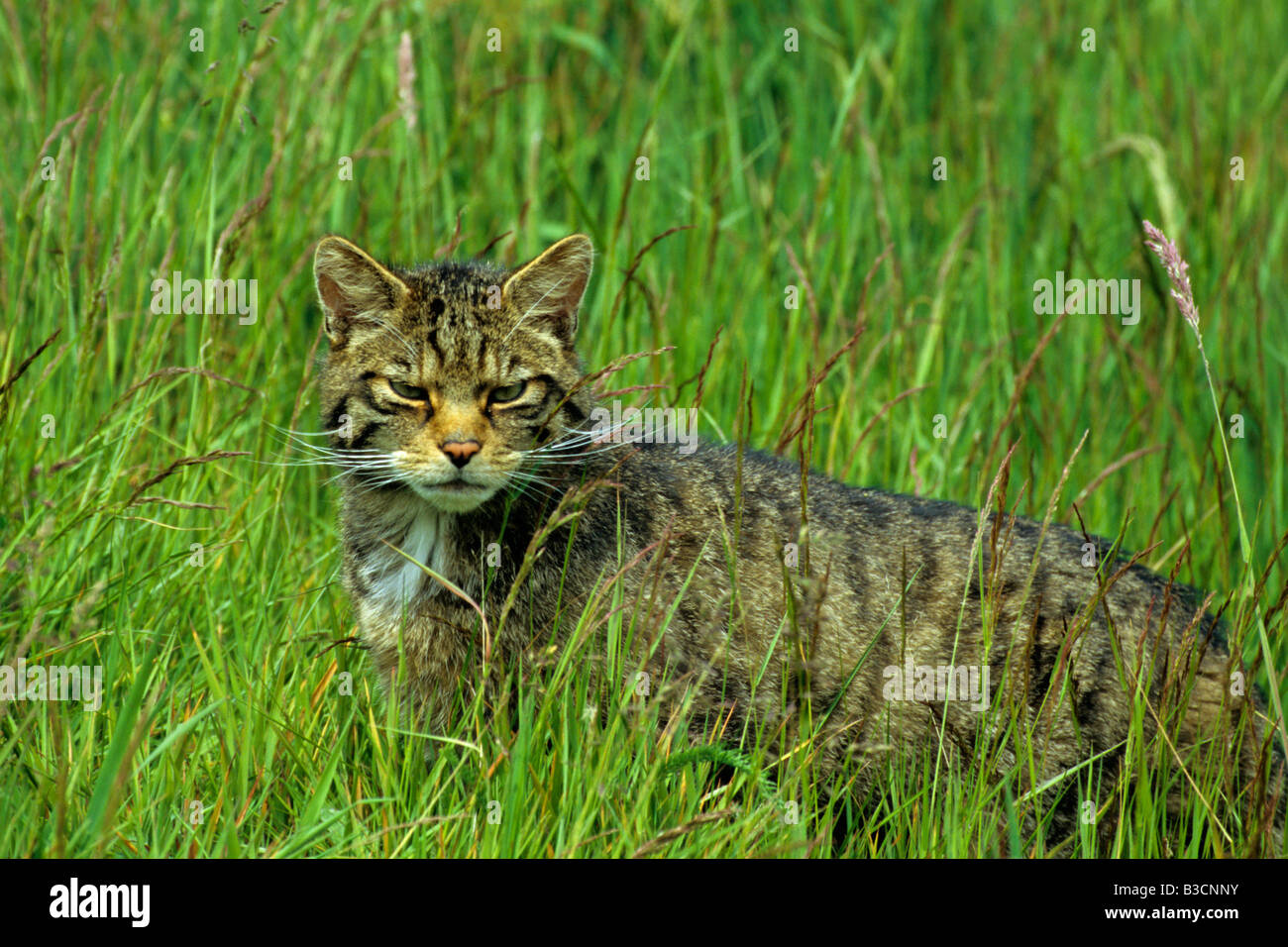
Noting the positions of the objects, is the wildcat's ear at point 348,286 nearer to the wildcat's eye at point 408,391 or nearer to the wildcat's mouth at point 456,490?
the wildcat's eye at point 408,391

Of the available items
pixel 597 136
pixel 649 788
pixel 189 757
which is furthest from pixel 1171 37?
pixel 189 757

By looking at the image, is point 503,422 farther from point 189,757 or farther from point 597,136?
point 597,136

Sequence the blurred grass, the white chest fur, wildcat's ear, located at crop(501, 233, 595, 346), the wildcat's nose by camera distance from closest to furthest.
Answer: the blurred grass → the wildcat's nose → the white chest fur → wildcat's ear, located at crop(501, 233, 595, 346)

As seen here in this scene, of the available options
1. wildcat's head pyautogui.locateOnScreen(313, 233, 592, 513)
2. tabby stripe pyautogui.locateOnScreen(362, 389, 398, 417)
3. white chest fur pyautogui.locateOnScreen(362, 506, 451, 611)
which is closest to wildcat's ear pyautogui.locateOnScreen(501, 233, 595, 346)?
wildcat's head pyautogui.locateOnScreen(313, 233, 592, 513)

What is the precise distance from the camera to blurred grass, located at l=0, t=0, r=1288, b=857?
3432 mm

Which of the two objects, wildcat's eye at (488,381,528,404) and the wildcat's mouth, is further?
wildcat's eye at (488,381,528,404)

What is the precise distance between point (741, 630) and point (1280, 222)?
4072mm

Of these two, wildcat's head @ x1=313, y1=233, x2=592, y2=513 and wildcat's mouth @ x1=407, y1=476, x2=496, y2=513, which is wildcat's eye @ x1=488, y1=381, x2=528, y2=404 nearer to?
wildcat's head @ x1=313, y1=233, x2=592, y2=513

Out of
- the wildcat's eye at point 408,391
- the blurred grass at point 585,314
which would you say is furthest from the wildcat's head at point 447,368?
the blurred grass at point 585,314

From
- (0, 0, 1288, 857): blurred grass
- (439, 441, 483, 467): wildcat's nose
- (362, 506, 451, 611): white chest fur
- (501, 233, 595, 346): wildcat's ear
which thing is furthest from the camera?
(501, 233, 595, 346): wildcat's ear

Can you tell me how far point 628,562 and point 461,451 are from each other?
1.87ft

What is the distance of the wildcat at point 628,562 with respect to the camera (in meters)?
3.93

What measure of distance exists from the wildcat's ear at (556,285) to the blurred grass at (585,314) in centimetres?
54

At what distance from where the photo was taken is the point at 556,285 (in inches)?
169
